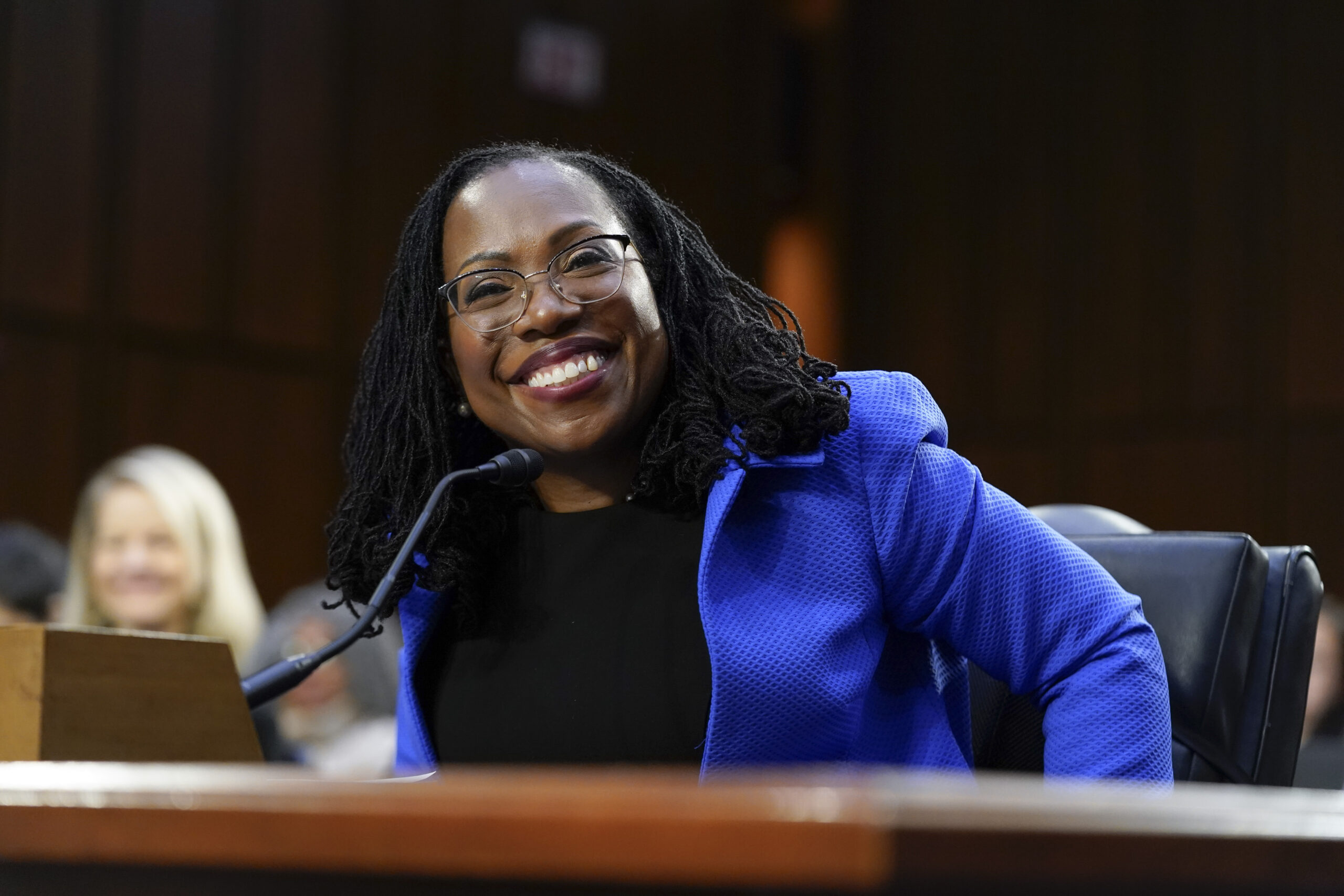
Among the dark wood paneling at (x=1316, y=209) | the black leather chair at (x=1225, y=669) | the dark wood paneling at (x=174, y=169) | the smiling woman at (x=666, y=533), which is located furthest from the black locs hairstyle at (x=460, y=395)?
the dark wood paneling at (x=1316, y=209)

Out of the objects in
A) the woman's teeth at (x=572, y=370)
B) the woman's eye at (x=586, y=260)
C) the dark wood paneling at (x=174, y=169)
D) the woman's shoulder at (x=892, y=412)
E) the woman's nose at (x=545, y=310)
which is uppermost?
the dark wood paneling at (x=174, y=169)

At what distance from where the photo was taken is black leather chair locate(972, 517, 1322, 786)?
147 cm

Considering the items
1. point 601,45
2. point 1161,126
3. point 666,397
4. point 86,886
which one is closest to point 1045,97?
point 1161,126

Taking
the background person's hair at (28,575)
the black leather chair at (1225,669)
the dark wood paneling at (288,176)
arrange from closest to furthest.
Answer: the black leather chair at (1225,669), the background person's hair at (28,575), the dark wood paneling at (288,176)

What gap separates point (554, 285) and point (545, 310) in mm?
37

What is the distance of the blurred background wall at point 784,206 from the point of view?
515 centimetres

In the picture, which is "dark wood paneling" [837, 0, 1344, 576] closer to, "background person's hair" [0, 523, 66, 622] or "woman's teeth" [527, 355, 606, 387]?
"background person's hair" [0, 523, 66, 622]

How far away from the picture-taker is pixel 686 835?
0.49 metres

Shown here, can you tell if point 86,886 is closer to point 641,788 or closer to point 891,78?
point 641,788

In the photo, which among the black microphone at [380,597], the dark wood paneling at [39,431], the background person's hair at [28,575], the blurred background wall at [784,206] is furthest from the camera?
the blurred background wall at [784,206]

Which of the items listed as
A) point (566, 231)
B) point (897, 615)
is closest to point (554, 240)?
point (566, 231)

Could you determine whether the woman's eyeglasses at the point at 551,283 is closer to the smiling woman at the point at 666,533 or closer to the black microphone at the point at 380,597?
the smiling woman at the point at 666,533

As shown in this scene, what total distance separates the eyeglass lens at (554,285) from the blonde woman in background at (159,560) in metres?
1.86

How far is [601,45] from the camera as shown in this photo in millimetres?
6664
